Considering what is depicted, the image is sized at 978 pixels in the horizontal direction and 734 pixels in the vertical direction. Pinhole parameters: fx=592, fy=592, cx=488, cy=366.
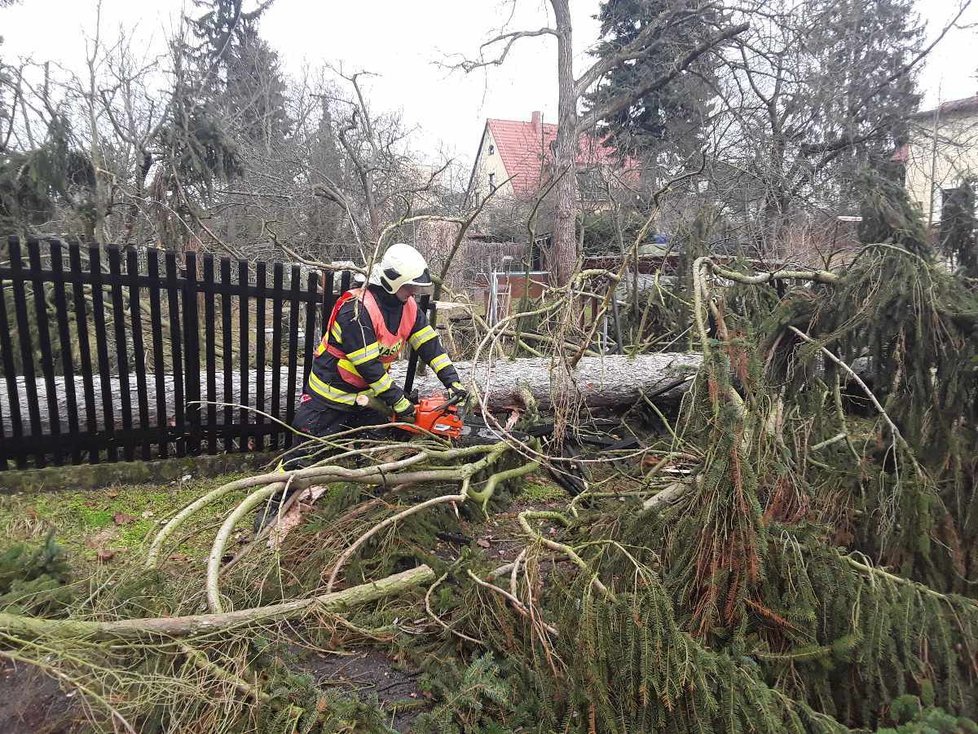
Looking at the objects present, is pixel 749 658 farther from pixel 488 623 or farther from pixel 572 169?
pixel 572 169

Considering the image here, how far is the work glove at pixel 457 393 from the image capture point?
12.3 feet

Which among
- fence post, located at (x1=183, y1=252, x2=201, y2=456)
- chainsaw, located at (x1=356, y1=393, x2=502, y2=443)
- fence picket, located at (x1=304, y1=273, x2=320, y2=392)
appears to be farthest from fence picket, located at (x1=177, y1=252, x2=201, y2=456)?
chainsaw, located at (x1=356, y1=393, x2=502, y2=443)

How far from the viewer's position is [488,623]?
234 centimetres

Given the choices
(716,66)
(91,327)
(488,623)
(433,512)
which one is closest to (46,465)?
(91,327)

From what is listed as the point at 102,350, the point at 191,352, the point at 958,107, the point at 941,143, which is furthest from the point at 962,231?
the point at 958,107

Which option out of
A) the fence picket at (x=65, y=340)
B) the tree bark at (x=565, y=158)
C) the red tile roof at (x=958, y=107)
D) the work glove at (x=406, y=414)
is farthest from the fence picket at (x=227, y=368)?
the red tile roof at (x=958, y=107)

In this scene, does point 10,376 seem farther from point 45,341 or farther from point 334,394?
point 334,394

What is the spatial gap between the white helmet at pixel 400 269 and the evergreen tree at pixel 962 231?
3.16 metres

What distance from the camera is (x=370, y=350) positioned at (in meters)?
3.61

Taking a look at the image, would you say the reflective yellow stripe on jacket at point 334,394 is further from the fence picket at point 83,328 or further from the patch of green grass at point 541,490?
the fence picket at point 83,328

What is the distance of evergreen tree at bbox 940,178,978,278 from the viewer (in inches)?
136

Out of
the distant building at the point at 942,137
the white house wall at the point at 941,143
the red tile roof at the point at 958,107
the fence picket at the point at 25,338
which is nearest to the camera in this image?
the fence picket at the point at 25,338

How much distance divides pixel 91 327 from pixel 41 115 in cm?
409

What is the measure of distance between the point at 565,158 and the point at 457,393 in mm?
8611
